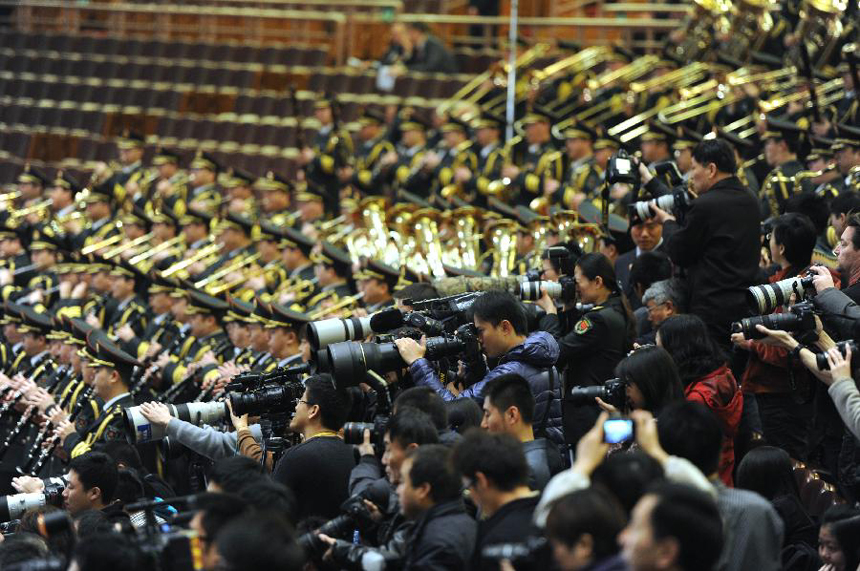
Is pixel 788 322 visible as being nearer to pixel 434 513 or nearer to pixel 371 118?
pixel 434 513

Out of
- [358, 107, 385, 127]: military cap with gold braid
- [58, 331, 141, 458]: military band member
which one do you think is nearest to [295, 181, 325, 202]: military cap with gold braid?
[358, 107, 385, 127]: military cap with gold braid

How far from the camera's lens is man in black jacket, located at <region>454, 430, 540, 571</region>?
13.9 feet

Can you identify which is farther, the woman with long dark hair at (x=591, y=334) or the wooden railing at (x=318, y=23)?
the wooden railing at (x=318, y=23)

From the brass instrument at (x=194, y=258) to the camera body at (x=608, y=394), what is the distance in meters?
7.32

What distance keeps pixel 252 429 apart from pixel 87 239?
26.8ft

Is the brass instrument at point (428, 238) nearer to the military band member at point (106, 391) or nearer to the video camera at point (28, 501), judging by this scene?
the military band member at point (106, 391)

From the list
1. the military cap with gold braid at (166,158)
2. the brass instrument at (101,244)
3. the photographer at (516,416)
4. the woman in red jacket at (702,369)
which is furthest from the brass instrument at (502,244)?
the military cap with gold braid at (166,158)

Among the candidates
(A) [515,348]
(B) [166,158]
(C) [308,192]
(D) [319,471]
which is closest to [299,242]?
(C) [308,192]

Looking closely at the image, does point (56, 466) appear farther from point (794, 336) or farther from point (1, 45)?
point (1, 45)

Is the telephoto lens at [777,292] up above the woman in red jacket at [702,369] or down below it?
above

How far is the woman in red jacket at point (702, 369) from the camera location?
571 centimetres

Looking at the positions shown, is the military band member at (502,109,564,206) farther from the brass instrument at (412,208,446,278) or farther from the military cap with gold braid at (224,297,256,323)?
the military cap with gold braid at (224,297,256,323)

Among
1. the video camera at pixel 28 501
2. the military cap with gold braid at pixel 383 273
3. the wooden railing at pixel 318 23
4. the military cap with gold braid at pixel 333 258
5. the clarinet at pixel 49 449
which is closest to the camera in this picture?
the video camera at pixel 28 501

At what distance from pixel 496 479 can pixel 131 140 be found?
1288cm
